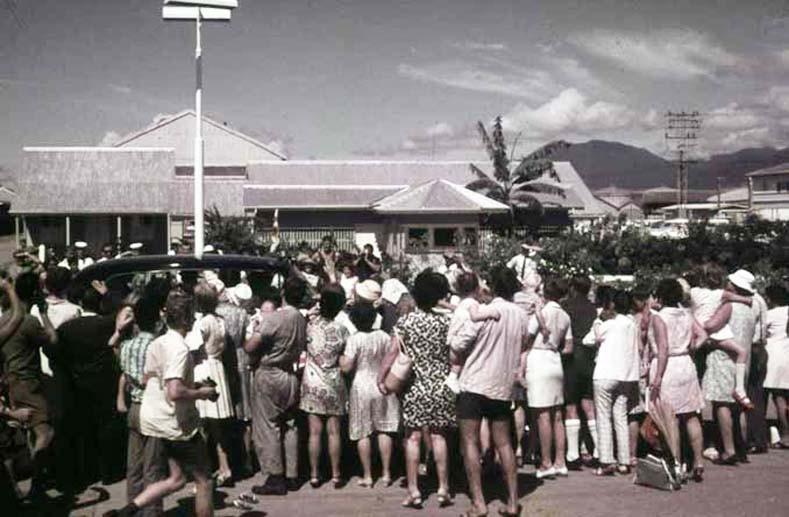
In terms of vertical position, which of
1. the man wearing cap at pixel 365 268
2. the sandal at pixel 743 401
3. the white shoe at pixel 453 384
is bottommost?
the sandal at pixel 743 401

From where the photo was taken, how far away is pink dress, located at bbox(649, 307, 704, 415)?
750cm

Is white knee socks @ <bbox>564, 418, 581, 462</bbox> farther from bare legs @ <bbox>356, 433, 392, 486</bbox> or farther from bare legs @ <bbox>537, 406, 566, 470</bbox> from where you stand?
bare legs @ <bbox>356, 433, 392, 486</bbox>

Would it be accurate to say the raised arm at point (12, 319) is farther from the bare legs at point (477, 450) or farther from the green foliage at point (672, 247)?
the green foliage at point (672, 247)

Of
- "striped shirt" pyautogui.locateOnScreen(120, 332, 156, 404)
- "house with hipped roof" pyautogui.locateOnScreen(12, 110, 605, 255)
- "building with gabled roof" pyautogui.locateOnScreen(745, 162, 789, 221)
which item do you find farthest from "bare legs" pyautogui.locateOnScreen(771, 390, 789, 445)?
"building with gabled roof" pyautogui.locateOnScreen(745, 162, 789, 221)

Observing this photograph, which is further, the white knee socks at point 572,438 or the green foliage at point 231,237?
the green foliage at point 231,237

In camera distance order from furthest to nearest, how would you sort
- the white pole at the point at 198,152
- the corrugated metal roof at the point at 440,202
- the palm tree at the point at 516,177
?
1. the palm tree at the point at 516,177
2. the corrugated metal roof at the point at 440,202
3. the white pole at the point at 198,152

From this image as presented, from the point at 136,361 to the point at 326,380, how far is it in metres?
1.86

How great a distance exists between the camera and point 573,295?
8.17 metres

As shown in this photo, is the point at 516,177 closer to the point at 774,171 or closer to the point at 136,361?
the point at 136,361

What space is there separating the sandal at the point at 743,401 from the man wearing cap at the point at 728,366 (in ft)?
0.15

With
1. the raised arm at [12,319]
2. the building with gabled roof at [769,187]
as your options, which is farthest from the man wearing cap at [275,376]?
the building with gabled roof at [769,187]

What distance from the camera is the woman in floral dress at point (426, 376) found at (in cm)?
675

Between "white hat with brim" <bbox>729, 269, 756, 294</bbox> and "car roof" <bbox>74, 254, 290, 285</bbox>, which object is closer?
"car roof" <bbox>74, 254, 290, 285</bbox>

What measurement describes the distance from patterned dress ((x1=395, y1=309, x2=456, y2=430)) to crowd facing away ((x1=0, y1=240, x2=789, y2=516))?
1cm
